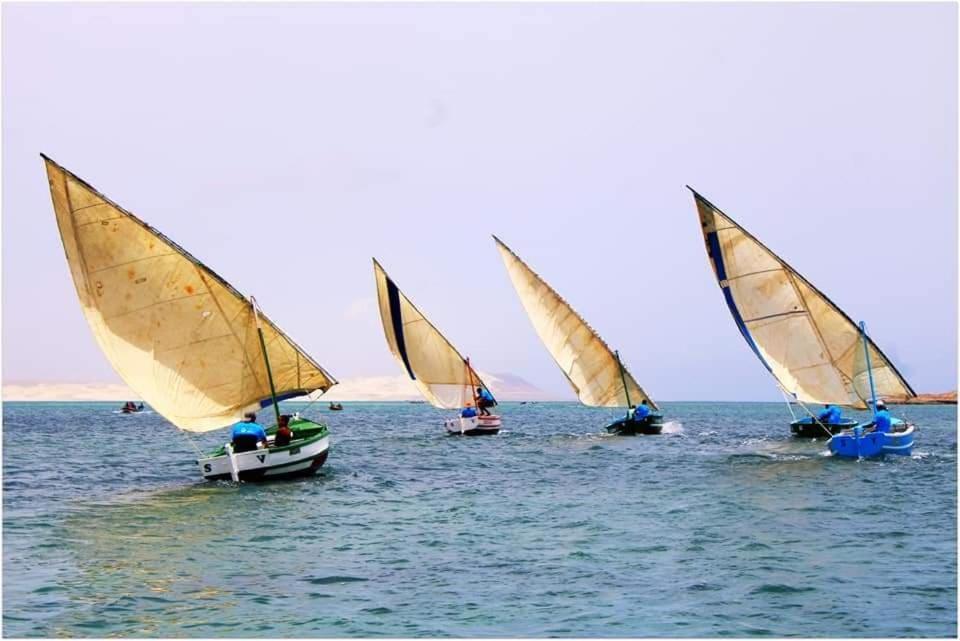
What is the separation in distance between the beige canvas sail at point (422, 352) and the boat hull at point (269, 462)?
27.6 metres

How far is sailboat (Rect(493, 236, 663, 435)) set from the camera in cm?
6562

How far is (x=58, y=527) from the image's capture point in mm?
27266

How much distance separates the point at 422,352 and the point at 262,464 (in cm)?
3155

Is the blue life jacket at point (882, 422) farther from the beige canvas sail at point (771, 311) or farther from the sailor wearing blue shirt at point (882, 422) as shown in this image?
the beige canvas sail at point (771, 311)

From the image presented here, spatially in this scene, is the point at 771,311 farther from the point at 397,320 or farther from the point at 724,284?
the point at 397,320

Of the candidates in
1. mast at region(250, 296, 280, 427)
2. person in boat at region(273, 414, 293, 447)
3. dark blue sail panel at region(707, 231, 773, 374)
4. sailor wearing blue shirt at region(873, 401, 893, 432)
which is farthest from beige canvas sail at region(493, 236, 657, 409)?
person in boat at region(273, 414, 293, 447)

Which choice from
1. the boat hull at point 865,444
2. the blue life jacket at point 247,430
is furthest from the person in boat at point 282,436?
the boat hull at point 865,444

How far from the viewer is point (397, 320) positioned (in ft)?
213

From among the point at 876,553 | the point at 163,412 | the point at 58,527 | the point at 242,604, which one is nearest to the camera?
the point at 242,604

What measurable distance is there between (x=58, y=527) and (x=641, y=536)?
1662 cm

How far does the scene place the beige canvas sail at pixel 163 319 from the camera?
1314 inches

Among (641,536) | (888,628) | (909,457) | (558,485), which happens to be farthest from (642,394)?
(888,628)

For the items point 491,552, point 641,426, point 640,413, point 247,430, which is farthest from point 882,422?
point 247,430

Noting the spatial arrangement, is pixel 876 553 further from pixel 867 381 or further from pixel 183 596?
pixel 867 381
